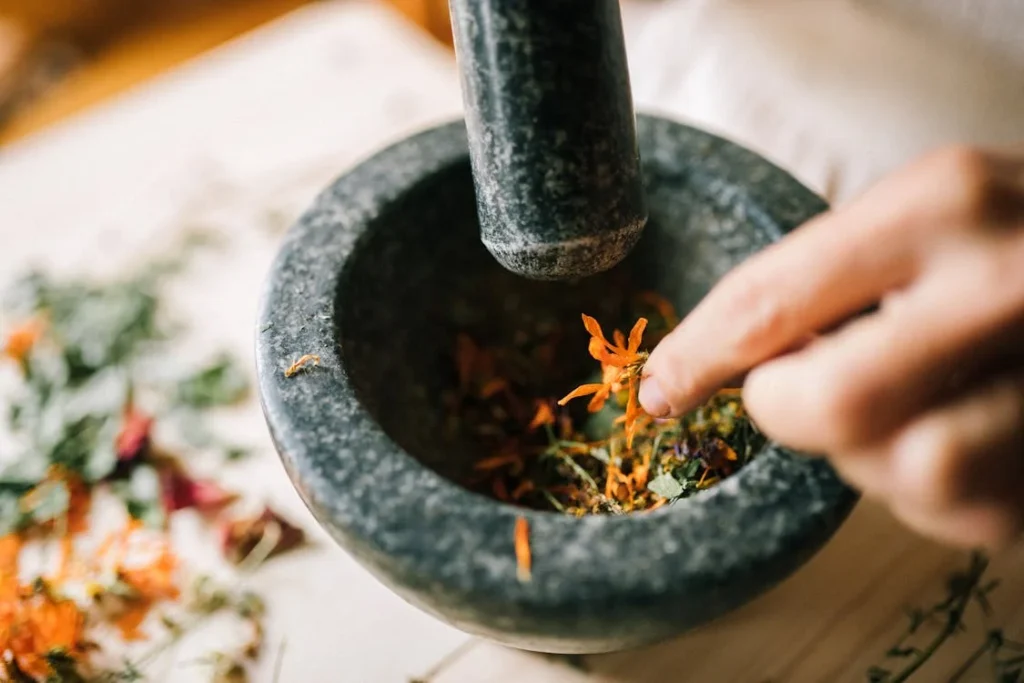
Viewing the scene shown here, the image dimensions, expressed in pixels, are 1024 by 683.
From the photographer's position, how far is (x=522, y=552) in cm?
49

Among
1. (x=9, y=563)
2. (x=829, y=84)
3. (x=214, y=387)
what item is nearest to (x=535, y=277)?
(x=214, y=387)

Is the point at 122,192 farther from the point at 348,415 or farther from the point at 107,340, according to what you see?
the point at 348,415

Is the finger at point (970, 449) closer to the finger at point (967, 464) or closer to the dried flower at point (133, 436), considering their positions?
the finger at point (967, 464)

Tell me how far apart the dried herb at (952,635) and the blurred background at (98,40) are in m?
1.14

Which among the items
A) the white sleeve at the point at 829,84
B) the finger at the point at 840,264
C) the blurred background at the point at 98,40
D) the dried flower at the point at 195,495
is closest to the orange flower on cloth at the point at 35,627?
the dried flower at the point at 195,495

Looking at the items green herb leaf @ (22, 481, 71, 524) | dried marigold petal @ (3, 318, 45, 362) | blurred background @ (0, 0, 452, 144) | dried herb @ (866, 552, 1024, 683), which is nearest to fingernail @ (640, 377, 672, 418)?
dried herb @ (866, 552, 1024, 683)

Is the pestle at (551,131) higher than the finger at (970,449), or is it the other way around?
the pestle at (551,131)

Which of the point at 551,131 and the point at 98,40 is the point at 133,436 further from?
the point at 98,40

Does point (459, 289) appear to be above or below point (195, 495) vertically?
above

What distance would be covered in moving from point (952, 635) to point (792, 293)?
0.35 m

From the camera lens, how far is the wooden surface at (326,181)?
2.18 feet

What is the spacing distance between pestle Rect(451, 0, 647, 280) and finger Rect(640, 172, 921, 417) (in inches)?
3.6

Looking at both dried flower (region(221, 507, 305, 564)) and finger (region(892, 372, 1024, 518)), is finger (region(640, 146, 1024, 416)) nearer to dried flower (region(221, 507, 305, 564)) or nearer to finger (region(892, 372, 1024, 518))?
finger (region(892, 372, 1024, 518))

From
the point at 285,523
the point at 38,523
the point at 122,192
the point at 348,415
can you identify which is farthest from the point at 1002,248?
the point at 122,192
